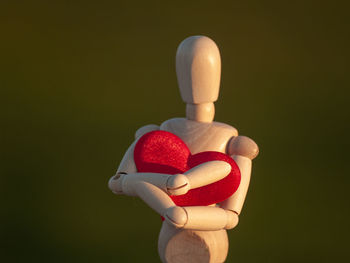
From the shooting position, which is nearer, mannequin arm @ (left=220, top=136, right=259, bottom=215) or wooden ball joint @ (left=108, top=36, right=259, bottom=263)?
wooden ball joint @ (left=108, top=36, right=259, bottom=263)

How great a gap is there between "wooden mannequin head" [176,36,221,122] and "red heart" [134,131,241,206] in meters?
0.13

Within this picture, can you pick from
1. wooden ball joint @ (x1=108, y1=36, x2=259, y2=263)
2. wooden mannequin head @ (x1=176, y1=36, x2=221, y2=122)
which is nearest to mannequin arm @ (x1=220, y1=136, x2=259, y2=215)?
wooden ball joint @ (x1=108, y1=36, x2=259, y2=263)

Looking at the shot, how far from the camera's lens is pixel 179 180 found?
133 cm

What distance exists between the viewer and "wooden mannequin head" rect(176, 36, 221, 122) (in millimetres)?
1525

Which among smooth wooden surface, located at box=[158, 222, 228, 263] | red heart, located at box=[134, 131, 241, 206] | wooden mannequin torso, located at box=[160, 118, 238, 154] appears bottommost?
smooth wooden surface, located at box=[158, 222, 228, 263]

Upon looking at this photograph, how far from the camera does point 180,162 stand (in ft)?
4.80

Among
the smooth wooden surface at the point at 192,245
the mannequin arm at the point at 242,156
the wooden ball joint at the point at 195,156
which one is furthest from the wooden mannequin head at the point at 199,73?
the smooth wooden surface at the point at 192,245

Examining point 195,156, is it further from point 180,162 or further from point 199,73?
point 199,73

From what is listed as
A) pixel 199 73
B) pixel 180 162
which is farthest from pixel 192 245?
pixel 199 73

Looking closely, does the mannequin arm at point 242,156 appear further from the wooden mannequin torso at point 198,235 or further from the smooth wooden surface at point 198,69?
the smooth wooden surface at point 198,69

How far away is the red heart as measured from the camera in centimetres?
145

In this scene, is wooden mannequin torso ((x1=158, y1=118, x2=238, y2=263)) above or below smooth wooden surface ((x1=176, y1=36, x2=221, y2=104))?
below

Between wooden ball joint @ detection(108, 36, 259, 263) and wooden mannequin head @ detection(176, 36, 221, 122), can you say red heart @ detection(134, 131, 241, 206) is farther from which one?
wooden mannequin head @ detection(176, 36, 221, 122)

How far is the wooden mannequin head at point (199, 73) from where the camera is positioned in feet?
5.00
